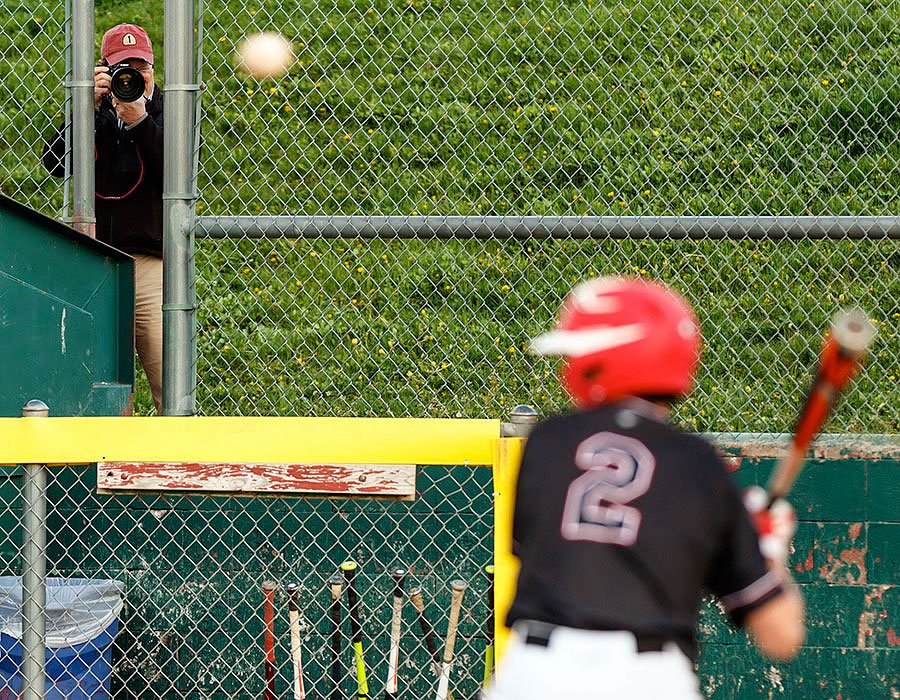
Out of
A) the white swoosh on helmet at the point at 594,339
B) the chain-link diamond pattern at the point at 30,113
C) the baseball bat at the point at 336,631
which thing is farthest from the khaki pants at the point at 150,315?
the white swoosh on helmet at the point at 594,339

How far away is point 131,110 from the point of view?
4.61 metres

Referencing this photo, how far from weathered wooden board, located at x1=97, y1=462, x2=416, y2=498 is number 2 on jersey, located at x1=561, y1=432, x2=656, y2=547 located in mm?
1195

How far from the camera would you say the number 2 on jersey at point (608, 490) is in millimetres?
2004

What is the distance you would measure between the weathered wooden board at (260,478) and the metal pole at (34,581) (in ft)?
0.60

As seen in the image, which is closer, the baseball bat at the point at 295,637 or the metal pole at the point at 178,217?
the baseball bat at the point at 295,637

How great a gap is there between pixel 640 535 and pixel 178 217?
8.47ft

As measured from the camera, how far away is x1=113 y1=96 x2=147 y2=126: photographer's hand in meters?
4.58

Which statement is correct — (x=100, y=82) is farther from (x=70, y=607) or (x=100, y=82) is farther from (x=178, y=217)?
(x=70, y=607)

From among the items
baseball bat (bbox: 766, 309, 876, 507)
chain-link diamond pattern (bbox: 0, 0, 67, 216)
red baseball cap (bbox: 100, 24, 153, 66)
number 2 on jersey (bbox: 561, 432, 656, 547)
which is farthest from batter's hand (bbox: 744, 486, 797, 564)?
chain-link diamond pattern (bbox: 0, 0, 67, 216)

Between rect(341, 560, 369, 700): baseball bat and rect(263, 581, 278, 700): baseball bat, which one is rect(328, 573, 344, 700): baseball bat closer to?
rect(341, 560, 369, 700): baseball bat

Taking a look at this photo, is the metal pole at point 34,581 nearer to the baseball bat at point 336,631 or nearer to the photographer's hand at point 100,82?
the baseball bat at point 336,631

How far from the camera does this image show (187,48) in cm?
403

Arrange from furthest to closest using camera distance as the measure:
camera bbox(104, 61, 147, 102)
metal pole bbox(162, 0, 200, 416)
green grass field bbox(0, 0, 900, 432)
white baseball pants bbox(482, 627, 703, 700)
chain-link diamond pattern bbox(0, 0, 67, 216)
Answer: chain-link diamond pattern bbox(0, 0, 67, 216)
green grass field bbox(0, 0, 900, 432)
camera bbox(104, 61, 147, 102)
metal pole bbox(162, 0, 200, 416)
white baseball pants bbox(482, 627, 703, 700)

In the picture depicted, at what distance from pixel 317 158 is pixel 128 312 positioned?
306cm
